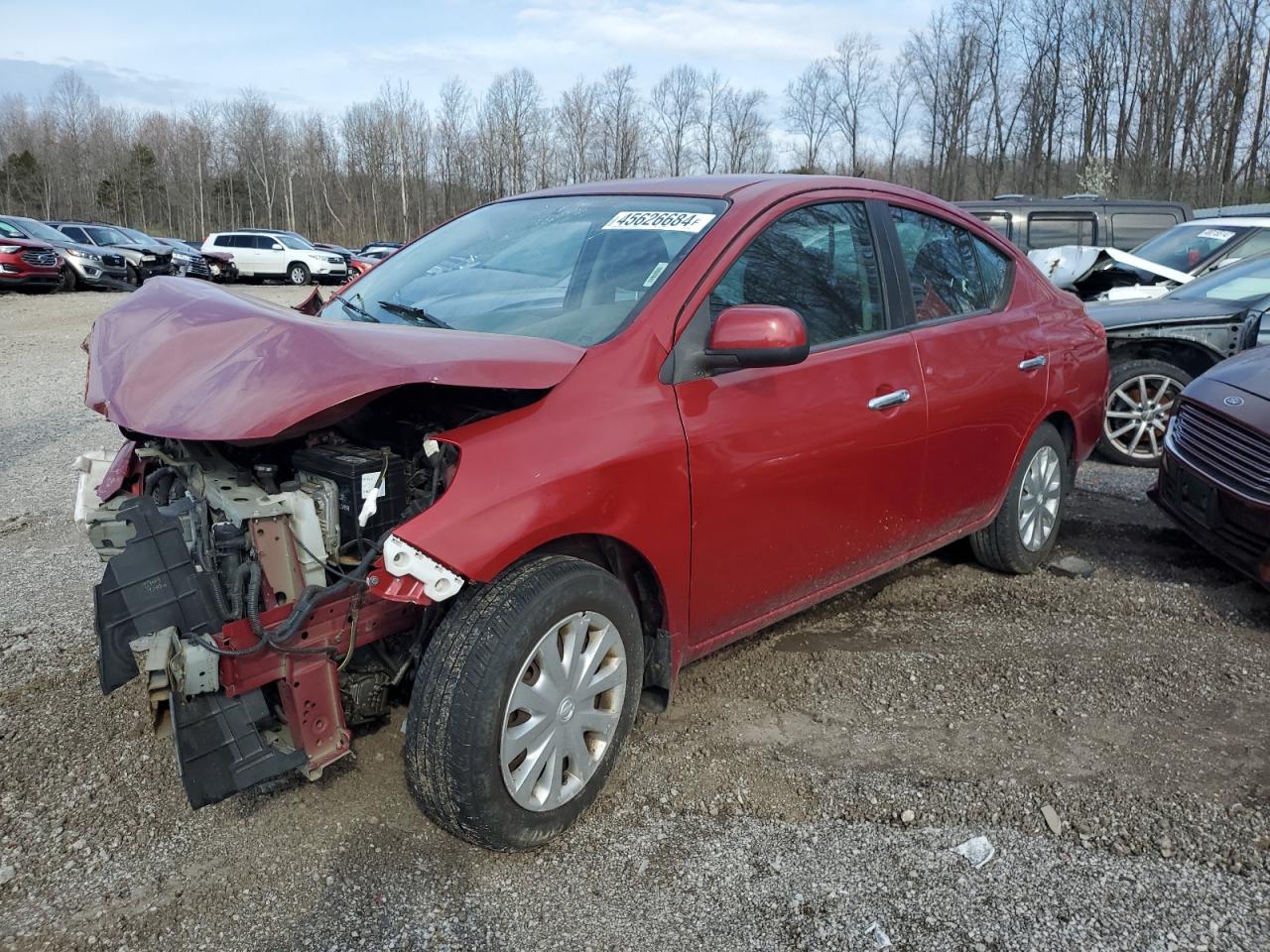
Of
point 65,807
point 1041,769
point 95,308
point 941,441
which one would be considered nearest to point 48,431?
point 65,807

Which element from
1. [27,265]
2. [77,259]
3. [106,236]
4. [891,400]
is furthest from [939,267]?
[106,236]

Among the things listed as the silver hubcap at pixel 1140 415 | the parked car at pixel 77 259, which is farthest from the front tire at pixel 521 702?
the parked car at pixel 77 259

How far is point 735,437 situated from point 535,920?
147 cm

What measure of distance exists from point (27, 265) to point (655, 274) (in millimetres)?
21759

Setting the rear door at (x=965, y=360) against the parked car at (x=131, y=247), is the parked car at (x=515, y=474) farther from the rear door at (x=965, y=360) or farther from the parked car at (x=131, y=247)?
the parked car at (x=131, y=247)

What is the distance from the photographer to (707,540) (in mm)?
3010

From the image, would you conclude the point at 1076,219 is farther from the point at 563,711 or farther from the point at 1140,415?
the point at 563,711

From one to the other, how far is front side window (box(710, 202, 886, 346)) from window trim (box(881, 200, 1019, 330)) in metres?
0.15

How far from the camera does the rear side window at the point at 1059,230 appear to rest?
11312 millimetres

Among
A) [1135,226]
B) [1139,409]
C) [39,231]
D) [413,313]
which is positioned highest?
[39,231]

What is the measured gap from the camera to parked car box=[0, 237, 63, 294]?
66.6ft

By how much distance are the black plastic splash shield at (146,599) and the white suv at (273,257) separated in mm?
31066

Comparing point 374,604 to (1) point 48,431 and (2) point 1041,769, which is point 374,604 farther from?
(1) point 48,431

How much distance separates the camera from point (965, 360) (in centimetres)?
398
